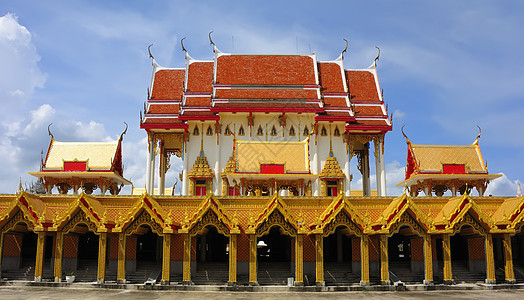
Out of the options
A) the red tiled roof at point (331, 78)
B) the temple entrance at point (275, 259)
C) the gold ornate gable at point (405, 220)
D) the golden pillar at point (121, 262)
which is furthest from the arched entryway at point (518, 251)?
the golden pillar at point (121, 262)

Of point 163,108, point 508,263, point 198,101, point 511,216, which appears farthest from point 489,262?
point 163,108

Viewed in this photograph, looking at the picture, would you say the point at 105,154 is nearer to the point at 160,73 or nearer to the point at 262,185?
the point at 160,73

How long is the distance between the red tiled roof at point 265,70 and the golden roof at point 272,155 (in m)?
7.80

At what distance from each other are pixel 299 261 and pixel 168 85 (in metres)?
24.9

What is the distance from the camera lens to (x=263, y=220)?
23938mm

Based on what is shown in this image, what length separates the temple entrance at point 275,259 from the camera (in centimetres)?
2509

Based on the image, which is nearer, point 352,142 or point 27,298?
point 27,298

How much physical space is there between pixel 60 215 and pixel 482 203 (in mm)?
24337

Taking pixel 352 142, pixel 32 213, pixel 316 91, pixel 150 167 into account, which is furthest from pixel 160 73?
pixel 32 213

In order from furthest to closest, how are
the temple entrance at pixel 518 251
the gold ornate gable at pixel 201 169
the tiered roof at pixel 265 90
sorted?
the tiered roof at pixel 265 90 → the gold ornate gable at pixel 201 169 → the temple entrance at pixel 518 251

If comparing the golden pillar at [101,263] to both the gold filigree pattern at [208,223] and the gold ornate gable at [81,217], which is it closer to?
the gold ornate gable at [81,217]

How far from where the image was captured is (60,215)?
2594cm

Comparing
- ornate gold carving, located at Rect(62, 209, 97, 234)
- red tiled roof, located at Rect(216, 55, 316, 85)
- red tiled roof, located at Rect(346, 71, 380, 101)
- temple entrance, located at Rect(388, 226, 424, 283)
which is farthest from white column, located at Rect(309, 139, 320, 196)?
ornate gold carving, located at Rect(62, 209, 97, 234)

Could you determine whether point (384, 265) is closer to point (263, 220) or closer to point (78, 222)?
point (263, 220)
